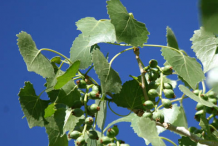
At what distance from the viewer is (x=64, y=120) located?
3.99ft

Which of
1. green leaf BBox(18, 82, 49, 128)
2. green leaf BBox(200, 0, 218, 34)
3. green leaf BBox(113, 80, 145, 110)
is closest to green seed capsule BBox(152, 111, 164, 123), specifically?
green leaf BBox(113, 80, 145, 110)

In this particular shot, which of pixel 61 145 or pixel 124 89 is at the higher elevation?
pixel 124 89

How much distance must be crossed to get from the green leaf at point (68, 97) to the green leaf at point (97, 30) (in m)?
0.23

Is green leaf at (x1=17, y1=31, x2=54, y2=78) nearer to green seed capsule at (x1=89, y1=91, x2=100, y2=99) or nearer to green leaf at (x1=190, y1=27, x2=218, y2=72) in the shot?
green seed capsule at (x1=89, y1=91, x2=100, y2=99)

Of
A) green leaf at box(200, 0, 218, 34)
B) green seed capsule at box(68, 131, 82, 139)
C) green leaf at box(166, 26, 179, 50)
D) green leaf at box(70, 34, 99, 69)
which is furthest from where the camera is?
green leaf at box(166, 26, 179, 50)

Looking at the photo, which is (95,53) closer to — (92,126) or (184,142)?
(92,126)

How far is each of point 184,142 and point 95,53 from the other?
0.64 meters

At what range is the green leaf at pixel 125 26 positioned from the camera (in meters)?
1.22

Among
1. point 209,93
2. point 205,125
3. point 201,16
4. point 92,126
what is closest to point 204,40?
point 209,93

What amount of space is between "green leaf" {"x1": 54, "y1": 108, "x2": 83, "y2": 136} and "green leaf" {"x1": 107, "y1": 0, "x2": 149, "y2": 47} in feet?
1.26

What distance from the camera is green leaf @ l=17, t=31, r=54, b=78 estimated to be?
129 cm

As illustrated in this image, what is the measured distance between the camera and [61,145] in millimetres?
1232

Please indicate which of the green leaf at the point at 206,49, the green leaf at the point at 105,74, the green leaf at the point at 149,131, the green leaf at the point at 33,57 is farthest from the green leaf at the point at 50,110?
the green leaf at the point at 206,49

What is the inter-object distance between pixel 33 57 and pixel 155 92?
59cm
